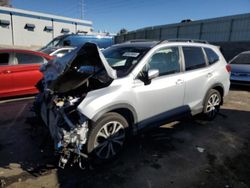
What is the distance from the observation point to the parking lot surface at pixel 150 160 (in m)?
2.82

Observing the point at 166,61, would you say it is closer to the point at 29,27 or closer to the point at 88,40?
the point at 88,40

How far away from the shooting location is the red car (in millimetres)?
5863

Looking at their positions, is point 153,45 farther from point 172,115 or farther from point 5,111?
point 5,111

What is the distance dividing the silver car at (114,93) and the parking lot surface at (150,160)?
0.93 ft

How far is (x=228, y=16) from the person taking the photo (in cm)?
1537

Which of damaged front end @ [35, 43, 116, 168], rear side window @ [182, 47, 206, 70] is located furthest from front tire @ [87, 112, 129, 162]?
rear side window @ [182, 47, 206, 70]

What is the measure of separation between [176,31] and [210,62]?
15702mm

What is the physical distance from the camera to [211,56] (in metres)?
4.79

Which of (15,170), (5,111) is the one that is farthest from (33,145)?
(5,111)

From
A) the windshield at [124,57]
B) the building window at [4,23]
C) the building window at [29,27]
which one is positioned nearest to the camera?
the windshield at [124,57]

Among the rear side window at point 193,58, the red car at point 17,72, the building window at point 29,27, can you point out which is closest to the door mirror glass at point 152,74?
the rear side window at point 193,58

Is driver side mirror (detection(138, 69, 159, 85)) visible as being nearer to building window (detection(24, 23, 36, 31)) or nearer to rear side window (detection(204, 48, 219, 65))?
rear side window (detection(204, 48, 219, 65))

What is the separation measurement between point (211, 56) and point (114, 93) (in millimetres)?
2856

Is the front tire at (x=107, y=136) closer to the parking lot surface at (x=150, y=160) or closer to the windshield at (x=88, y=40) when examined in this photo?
the parking lot surface at (x=150, y=160)
